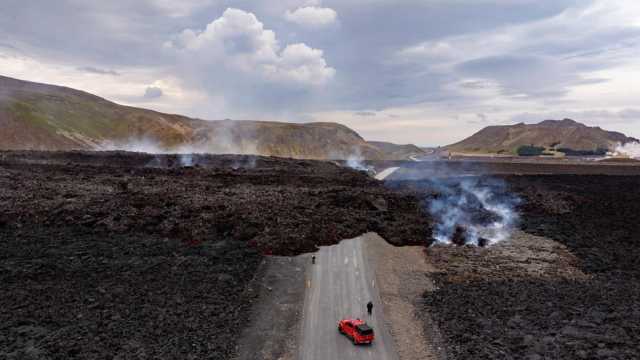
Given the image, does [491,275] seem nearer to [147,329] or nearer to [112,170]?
[147,329]

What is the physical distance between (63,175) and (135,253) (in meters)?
41.4

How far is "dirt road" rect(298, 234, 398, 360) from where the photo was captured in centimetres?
2344

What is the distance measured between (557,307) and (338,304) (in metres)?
14.6

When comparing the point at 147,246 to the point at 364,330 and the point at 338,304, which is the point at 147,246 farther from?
the point at 364,330

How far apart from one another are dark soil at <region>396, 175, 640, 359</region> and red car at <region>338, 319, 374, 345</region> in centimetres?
433

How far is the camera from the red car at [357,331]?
2383cm

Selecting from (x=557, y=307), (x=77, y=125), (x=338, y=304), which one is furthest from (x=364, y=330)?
(x=77, y=125)

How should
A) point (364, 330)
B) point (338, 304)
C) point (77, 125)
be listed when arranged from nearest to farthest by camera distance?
1. point (364, 330)
2. point (338, 304)
3. point (77, 125)

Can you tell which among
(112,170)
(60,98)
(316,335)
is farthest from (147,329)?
(60,98)

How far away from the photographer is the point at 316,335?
2519 centimetres

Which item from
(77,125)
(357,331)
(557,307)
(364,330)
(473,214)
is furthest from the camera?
(77,125)

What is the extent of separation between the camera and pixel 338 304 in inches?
1164

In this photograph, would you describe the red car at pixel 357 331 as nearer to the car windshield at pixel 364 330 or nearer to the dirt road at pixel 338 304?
the car windshield at pixel 364 330

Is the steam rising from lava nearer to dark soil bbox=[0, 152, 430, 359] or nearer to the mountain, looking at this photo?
dark soil bbox=[0, 152, 430, 359]
